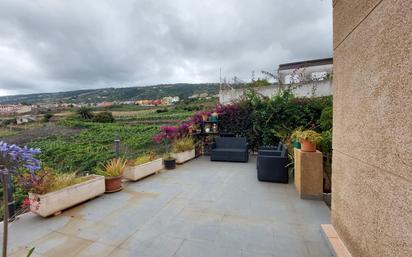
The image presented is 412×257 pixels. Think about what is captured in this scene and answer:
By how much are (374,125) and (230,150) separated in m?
5.16

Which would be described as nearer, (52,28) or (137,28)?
(52,28)

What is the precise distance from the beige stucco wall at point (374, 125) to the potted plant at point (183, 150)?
466cm

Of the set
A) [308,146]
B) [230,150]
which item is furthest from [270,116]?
[308,146]

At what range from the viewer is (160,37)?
859 cm

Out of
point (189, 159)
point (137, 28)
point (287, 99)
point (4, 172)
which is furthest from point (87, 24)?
point (287, 99)

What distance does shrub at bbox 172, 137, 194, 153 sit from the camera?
20.4 feet

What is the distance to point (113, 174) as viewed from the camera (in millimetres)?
3887

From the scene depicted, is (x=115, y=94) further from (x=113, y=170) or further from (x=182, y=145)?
(x=113, y=170)

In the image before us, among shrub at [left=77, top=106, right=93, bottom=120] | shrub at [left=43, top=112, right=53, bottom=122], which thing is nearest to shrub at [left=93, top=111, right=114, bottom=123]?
shrub at [left=77, top=106, right=93, bottom=120]

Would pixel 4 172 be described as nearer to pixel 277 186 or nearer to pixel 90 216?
pixel 90 216

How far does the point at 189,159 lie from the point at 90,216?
3.96 m

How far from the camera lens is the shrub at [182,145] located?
20.4 ft

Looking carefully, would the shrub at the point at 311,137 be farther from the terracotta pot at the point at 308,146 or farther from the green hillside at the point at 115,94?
the green hillside at the point at 115,94

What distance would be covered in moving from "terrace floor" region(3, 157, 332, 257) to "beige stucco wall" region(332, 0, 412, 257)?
2.55 feet
